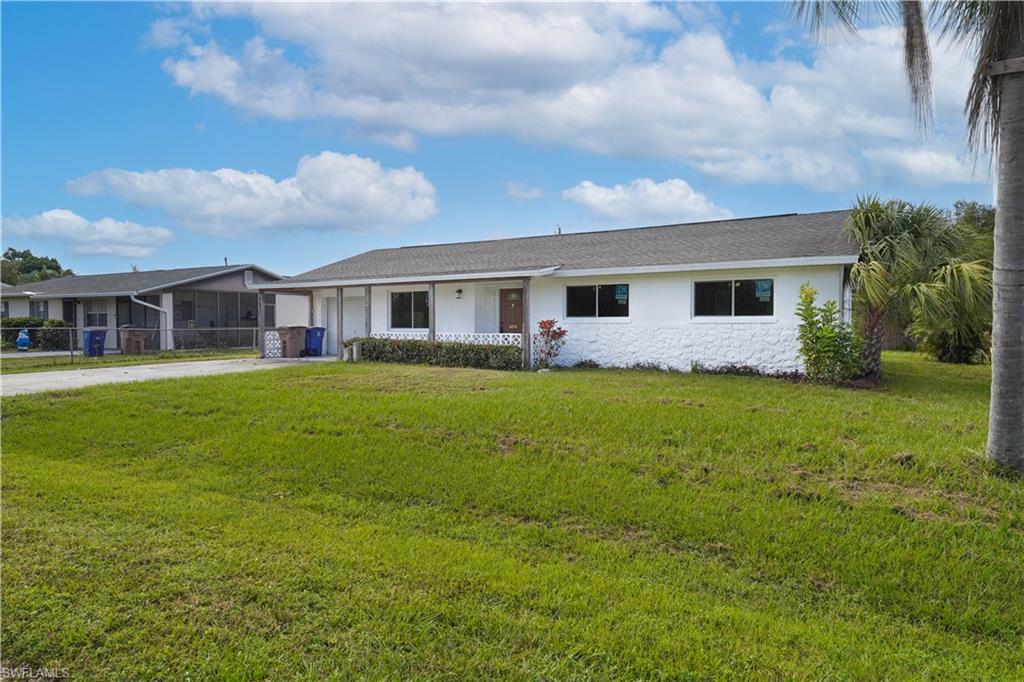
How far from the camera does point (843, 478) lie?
626cm

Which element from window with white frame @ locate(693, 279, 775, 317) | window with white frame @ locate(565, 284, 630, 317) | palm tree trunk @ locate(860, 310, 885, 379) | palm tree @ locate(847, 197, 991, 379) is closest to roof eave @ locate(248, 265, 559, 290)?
window with white frame @ locate(565, 284, 630, 317)

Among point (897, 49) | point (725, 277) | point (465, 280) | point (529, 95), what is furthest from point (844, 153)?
point (465, 280)

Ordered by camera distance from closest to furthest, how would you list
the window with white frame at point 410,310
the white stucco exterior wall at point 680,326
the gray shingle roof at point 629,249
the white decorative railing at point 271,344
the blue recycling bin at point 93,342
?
the white stucco exterior wall at point 680,326 < the gray shingle roof at point 629,249 < the window with white frame at point 410,310 < the white decorative railing at point 271,344 < the blue recycling bin at point 93,342

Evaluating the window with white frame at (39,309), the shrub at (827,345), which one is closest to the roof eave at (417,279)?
the shrub at (827,345)

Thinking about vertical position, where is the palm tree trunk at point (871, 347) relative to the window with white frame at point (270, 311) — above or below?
below

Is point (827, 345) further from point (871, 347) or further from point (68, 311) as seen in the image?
point (68, 311)

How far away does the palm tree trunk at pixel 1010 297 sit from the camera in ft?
20.2

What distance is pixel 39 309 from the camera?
3067 centimetres

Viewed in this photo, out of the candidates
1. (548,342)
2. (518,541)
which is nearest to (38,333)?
(548,342)

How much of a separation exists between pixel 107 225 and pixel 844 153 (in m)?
29.1

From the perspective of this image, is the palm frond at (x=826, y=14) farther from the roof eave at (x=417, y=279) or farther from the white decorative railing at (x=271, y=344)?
the white decorative railing at (x=271, y=344)

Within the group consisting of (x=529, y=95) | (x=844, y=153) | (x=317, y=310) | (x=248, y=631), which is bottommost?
(x=248, y=631)

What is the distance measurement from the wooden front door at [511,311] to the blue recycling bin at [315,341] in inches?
247

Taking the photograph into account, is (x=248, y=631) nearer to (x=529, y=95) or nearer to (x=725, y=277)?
(x=725, y=277)
